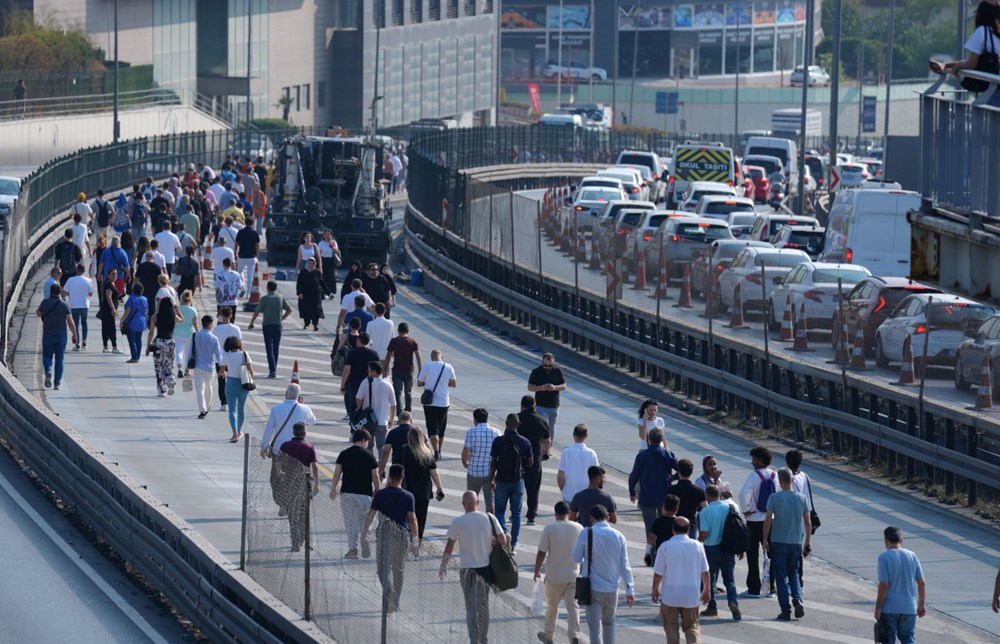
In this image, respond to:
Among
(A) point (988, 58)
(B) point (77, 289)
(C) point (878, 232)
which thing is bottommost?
(B) point (77, 289)

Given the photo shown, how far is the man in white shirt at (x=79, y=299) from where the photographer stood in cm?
2962

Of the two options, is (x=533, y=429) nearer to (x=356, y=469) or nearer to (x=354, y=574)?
(x=356, y=469)

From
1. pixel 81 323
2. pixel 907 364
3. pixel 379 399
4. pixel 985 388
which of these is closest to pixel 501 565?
pixel 379 399

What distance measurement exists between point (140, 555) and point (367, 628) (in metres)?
5.52

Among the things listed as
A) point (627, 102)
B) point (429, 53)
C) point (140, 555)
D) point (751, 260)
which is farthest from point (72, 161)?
point (627, 102)

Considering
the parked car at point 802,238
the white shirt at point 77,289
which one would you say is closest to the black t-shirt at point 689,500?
the white shirt at point 77,289

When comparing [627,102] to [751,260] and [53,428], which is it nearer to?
[751,260]

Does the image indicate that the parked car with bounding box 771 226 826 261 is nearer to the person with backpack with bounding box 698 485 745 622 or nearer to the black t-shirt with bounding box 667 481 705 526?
the black t-shirt with bounding box 667 481 705 526

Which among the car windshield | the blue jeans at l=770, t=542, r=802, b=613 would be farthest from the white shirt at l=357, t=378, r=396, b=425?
the car windshield

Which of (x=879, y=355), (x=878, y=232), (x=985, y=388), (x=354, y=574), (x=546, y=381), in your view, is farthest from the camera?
(x=878, y=232)

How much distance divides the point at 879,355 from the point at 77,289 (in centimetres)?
1218

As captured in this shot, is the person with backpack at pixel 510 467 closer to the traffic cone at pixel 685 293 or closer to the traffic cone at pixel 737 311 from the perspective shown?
the traffic cone at pixel 737 311

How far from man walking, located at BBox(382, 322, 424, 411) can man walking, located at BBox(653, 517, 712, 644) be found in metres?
10.2

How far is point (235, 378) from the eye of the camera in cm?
2397
